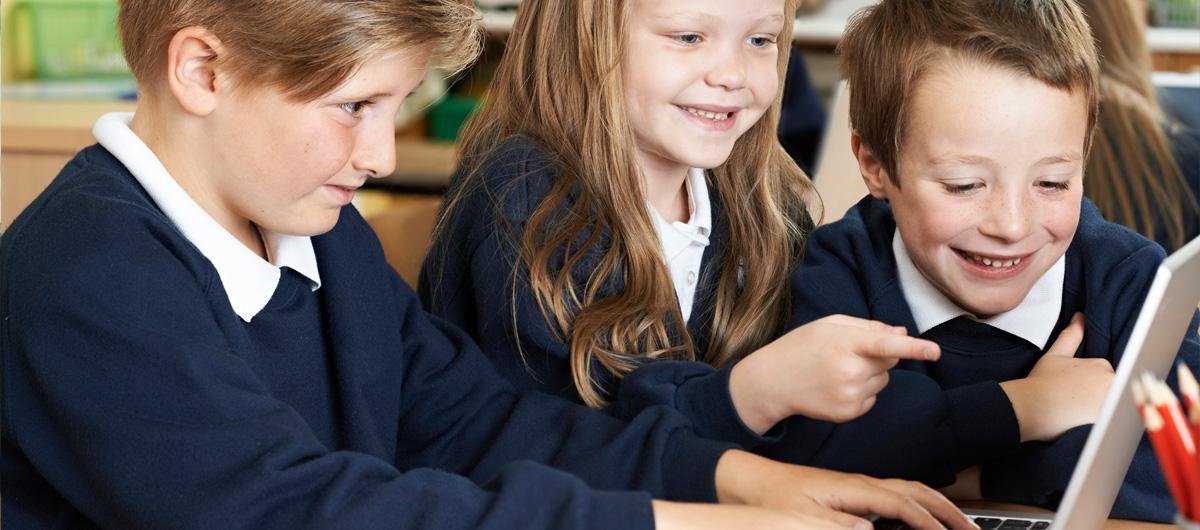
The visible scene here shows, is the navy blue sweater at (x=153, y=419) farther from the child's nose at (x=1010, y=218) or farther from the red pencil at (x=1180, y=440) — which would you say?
the child's nose at (x=1010, y=218)

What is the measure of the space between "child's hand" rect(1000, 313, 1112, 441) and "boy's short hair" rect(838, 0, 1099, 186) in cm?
20

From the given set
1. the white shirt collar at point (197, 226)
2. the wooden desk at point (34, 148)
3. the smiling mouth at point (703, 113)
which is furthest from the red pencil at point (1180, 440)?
the wooden desk at point (34, 148)

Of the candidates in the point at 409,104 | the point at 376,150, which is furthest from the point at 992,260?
the point at 409,104

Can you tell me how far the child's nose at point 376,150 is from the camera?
954mm

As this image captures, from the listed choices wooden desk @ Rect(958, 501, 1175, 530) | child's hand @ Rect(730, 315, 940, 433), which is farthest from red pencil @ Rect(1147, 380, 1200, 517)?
wooden desk @ Rect(958, 501, 1175, 530)

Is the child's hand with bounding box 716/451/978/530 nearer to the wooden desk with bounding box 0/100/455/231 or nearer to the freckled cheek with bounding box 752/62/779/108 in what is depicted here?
the freckled cheek with bounding box 752/62/779/108

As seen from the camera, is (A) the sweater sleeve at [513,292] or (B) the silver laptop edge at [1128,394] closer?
(B) the silver laptop edge at [1128,394]

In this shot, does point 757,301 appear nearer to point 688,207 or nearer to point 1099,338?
point 688,207

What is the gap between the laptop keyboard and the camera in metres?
0.95

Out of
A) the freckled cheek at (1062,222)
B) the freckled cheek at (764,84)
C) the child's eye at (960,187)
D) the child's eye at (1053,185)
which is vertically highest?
the freckled cheek at (764,84)

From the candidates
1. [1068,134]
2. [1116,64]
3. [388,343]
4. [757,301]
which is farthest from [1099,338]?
[1116,64]

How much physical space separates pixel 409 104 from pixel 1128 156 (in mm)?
2863

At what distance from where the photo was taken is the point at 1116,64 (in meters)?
2.05

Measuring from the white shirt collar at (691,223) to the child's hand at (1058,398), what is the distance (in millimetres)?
360
